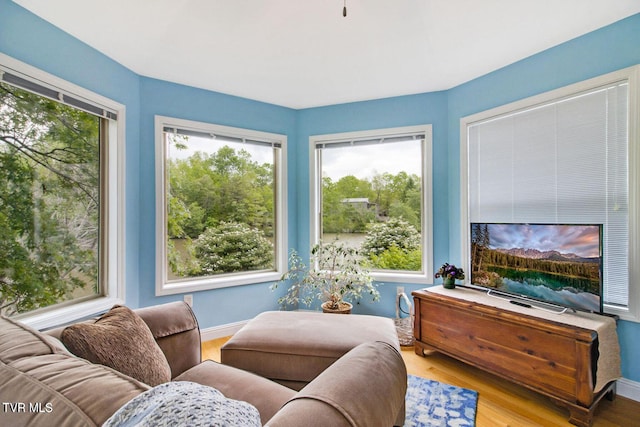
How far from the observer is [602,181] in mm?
2045

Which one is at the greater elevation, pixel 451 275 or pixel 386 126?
pixel 386 126

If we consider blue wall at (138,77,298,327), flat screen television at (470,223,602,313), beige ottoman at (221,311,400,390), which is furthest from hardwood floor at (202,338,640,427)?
blue wall at (138,77,298,327)

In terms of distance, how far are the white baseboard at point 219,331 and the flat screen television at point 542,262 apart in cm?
232

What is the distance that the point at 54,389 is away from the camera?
65 cm

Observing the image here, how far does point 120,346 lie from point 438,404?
184 centimetres

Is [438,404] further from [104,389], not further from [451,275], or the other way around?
[104,389]

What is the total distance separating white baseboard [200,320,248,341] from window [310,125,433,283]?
4.06 ft

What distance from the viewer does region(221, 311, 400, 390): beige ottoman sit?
160 centimetres

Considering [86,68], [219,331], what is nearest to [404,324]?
[219,331]

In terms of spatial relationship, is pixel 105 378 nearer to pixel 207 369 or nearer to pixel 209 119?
pixel 207 369

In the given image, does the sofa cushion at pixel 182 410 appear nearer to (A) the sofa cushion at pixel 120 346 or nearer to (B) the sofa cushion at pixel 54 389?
(B) the sofa cushion at pixel 54 389

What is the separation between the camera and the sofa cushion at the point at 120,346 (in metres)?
1.04

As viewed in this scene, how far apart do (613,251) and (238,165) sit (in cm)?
317

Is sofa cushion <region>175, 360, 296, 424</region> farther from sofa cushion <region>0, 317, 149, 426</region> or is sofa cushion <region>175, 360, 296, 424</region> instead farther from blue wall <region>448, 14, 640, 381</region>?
blue wall <region>448, 14, 640, 381</region>
